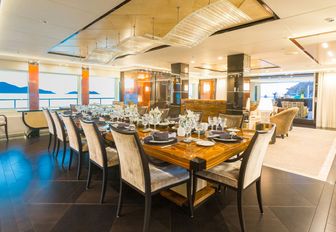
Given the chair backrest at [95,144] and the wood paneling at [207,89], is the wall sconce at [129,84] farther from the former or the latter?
the chair backrest at [95,144]

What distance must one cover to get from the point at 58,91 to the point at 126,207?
9464mm

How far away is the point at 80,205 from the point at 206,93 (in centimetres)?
1249

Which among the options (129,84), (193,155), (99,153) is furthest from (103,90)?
(193,155)

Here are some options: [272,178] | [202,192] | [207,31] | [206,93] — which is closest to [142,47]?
[207,31]

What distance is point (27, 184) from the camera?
2881 millimetres

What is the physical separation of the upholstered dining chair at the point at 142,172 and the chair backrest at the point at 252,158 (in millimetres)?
561

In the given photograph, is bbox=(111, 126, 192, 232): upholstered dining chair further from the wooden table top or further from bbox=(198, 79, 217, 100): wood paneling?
bbox=(198, 79, 217, 100): wood paneling

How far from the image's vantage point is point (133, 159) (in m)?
1.85

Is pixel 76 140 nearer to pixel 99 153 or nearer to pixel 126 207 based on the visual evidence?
pixel 99 153

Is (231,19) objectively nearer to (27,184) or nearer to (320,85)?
(27,184)

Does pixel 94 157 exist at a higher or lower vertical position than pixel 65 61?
lower

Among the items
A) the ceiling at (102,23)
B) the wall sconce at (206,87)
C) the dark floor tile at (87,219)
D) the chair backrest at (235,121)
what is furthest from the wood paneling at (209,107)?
the wall sconce at (206,87)

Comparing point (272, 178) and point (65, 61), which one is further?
point (65, 61)

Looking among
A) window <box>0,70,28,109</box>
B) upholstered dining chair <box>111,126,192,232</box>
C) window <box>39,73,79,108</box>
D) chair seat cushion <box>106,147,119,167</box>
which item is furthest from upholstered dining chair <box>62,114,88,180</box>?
window <box>0,70,28,109</box>
